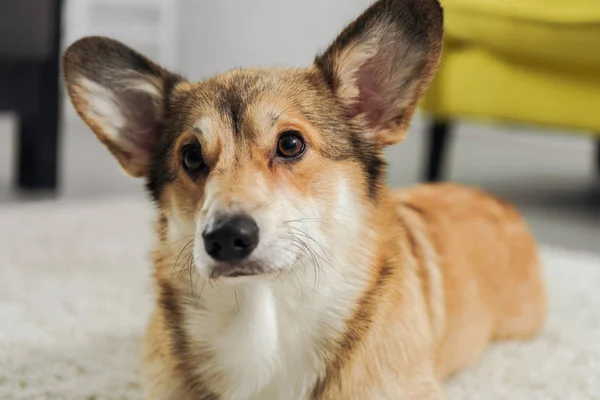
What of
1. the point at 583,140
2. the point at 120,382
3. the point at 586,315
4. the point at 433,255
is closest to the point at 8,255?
the point at 120,382

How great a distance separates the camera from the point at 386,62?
53.6 inches

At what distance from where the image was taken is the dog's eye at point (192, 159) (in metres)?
1.27

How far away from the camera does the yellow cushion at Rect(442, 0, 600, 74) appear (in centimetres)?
276

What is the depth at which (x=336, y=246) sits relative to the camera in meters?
1.29

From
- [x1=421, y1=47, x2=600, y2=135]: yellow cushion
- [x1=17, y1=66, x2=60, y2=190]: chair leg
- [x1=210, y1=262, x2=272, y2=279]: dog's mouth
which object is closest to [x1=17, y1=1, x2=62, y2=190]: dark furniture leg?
[x1=17, y1=66, x2=60, y2=190]: chair leg

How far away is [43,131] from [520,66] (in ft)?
6.60

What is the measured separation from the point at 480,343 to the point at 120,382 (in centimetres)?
75

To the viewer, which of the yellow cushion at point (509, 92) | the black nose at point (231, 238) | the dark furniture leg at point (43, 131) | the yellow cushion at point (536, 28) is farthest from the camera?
the dark furniture leg at point (43, 131)

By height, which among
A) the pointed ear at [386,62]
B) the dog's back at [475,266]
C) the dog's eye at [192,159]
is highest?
the pointed ear at [386,62]

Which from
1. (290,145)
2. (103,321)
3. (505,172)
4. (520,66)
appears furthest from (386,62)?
(505,172)

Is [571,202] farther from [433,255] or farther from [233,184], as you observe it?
[233,184]

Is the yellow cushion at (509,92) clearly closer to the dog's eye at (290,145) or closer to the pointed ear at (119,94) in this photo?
the pointed ear at (119,94)

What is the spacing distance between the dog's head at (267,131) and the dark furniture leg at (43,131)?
1974 mm

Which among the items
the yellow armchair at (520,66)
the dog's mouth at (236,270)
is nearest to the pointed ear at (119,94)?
the dog's mouth at (236,270)
